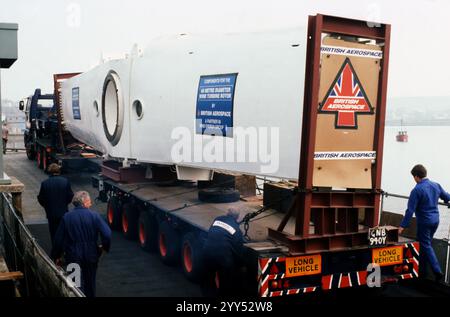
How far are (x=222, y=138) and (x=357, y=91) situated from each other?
2.53 metres

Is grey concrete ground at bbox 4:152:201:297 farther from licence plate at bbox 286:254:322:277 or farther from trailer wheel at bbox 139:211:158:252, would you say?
licence plate at bbox 286:254:322:277

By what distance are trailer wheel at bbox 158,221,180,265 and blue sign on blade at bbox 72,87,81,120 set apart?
7913 millimetres

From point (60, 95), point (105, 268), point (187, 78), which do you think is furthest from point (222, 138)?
point (60, 95)

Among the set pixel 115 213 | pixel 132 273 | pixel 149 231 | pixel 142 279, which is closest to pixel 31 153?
pixel 115 213

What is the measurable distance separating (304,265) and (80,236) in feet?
9.72

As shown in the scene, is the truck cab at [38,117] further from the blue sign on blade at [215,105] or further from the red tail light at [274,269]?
the red tail light at [274,269]

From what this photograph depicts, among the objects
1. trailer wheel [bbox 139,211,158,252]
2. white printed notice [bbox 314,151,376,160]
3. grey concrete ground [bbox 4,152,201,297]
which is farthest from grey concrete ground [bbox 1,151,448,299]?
white printed notice [bbox 314,151,376,160]

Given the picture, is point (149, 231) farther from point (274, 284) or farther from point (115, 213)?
point (274, 284)

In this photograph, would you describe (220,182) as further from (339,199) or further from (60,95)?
(60,95)

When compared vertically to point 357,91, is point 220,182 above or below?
below

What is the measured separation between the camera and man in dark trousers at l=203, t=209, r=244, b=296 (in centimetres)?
662

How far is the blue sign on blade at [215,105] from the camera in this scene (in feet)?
26.5

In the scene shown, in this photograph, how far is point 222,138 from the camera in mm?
8242

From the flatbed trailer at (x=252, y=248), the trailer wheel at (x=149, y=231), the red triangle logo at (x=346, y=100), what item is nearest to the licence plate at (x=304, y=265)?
the flatbed trailer at (x=252, y=248)
